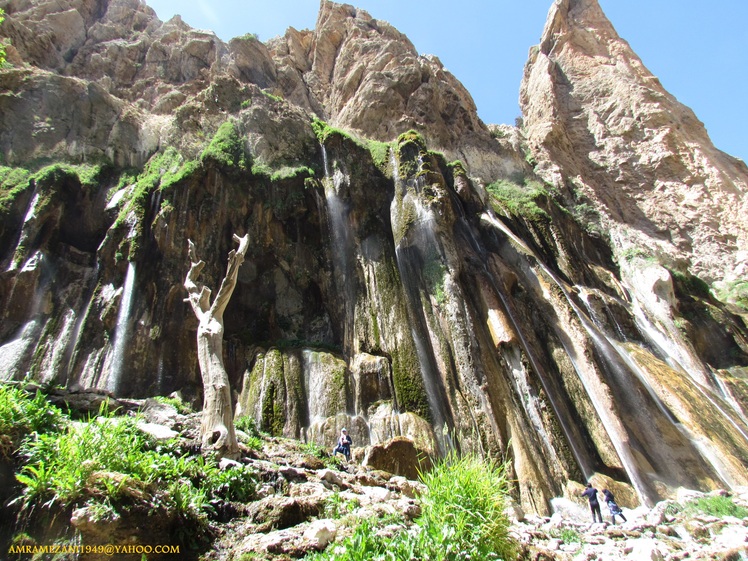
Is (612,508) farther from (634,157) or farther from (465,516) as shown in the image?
(634,157)

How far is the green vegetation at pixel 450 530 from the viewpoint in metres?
4.12

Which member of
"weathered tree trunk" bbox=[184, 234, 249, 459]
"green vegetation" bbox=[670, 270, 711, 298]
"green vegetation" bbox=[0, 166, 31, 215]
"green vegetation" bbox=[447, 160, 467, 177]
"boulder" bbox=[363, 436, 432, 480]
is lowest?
"boulder" bbox=[363, 436, 432, 480]

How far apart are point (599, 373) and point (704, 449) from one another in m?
3.63

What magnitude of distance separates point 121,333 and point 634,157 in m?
36.5

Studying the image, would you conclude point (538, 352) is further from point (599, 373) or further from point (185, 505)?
point (185, 505)

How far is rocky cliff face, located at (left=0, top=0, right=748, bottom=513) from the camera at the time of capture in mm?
14141

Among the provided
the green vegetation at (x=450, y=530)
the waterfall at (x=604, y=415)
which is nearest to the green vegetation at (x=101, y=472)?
the green vegetation at (x=450, y=530)

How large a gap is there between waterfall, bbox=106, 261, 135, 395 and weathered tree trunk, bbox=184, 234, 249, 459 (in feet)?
22.4

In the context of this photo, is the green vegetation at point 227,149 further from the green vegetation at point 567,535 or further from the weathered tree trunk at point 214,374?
the green vegetation at point 567,535

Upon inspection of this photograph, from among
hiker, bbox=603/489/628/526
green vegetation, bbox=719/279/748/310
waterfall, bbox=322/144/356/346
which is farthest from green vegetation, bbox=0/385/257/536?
green vegetation, bbox=719/279/748/310

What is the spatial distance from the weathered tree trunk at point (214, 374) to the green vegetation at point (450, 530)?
3519 mm

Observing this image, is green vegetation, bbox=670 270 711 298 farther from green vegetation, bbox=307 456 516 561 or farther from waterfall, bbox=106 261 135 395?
waterfall, bbox=106 261 135 395

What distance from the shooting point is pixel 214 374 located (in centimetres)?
890

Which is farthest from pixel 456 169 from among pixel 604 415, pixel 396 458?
pixel 396 458
